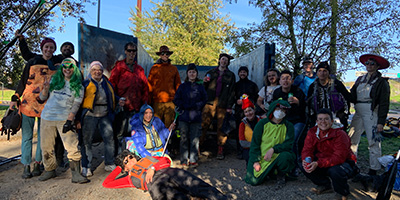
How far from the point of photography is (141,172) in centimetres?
325

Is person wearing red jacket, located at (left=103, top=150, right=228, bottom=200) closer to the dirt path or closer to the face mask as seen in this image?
the dirt path

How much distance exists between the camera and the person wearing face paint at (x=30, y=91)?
12.8 ft

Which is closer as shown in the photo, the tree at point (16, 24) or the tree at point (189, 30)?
the tree at point (16, 24)

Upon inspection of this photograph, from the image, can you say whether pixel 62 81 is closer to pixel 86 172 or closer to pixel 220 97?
pixel 86 172

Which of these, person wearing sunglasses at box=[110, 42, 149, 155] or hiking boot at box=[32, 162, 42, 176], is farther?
person wearing sunglasses at box=[110, 42, 149, 155]

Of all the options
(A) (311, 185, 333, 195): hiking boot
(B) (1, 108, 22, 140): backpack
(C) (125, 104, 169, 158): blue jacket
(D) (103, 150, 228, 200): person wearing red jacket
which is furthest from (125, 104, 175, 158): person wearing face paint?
(A) (311, 185, 333, 195): hiking boot

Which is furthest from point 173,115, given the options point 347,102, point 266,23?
point 266,23

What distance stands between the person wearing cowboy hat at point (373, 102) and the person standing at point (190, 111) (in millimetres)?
2563

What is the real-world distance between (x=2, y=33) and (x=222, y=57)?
6.89m

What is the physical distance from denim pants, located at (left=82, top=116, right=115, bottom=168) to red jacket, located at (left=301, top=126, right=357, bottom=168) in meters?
2.91

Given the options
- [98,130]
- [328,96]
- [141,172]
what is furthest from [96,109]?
[328,96]

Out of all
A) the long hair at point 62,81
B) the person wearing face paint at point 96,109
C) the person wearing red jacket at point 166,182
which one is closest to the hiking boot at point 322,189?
the person wearing red jacket at point 166,182

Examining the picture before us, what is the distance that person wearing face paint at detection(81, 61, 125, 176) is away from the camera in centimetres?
384

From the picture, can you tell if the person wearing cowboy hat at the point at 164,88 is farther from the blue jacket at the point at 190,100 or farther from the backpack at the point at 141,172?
the backpack at the point at 141,172
